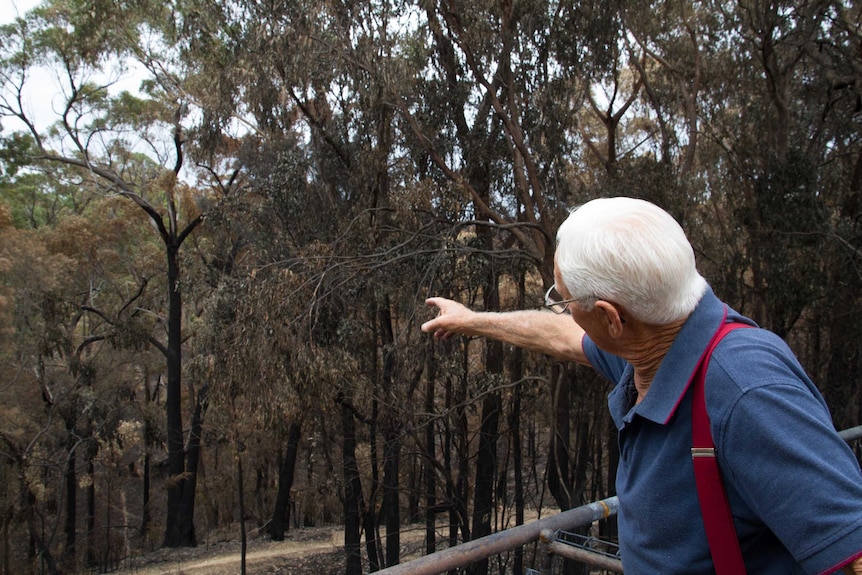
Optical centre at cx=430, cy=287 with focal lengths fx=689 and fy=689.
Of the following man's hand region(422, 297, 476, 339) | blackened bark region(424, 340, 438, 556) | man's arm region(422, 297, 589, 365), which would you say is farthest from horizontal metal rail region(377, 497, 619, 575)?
blackened bark region(424, 340, 438, 556)

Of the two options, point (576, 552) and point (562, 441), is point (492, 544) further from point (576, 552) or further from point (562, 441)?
point (562, 441)

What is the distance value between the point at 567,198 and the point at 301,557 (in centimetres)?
1054

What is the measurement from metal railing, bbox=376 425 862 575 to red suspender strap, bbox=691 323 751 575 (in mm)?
662

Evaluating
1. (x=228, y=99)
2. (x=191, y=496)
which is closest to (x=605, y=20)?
(x=228, y=99)

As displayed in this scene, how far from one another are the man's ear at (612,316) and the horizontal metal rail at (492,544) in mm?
643

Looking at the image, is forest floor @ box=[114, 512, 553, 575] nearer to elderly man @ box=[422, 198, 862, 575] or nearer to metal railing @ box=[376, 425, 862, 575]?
metal railing @ box=[376, 425, 862, 575]

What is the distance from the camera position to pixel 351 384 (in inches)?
362

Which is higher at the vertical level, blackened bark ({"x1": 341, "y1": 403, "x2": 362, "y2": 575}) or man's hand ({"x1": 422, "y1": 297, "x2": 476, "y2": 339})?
man's hand ({"x1": 422, "y1": 297, "x2": 476, "y2": 339})

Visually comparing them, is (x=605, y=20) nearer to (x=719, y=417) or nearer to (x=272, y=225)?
(x=272, y=225)

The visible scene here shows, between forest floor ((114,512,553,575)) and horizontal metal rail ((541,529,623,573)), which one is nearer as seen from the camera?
horizontal metal rail ((541,529,623,573))

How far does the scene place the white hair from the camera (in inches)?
43.1

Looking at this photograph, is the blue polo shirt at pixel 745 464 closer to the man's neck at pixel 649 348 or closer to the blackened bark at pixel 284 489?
the man's neck at pixel 649 348

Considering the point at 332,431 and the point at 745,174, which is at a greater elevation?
the point at 745,174

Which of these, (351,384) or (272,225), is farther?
(272,225)
